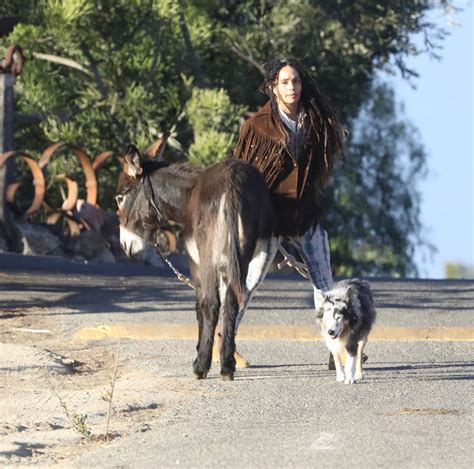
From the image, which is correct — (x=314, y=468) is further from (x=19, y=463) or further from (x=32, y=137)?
(x=32, y=137)

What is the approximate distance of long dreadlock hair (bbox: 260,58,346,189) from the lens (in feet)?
37.5

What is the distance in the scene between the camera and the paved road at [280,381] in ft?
26.6

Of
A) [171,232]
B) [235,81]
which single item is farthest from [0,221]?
[235,81]

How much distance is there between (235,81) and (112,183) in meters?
4.12

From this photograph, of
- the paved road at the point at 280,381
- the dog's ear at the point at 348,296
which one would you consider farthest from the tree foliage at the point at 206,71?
the dog's ear at the point at 348,296

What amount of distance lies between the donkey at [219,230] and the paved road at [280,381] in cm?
37

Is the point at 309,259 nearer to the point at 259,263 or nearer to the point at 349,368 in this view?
the point at 259,263

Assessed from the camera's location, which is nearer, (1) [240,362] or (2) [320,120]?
(2) [320,120]

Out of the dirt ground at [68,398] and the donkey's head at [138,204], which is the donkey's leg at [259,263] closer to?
the donkey's head at [138,204]

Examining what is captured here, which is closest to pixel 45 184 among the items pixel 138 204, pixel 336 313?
pixel 138 204

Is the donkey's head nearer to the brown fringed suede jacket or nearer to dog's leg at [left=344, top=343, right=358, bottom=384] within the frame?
the brown fringed suede jacket

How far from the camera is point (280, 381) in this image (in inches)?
435

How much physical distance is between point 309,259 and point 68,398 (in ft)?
7.37

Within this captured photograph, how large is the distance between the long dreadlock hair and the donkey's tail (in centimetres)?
91
